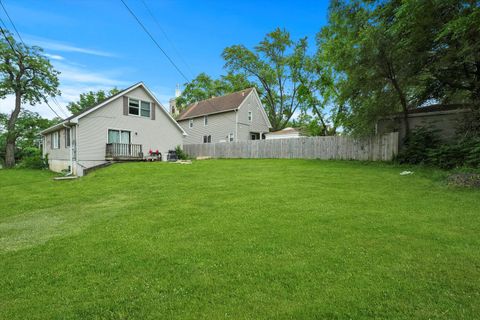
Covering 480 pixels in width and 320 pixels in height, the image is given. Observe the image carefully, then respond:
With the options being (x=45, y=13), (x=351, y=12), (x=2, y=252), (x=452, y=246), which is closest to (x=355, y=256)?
(x=452, y=246)

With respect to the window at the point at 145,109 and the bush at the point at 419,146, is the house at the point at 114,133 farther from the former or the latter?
the bush at the point at 419,146

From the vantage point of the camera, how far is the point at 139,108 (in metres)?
17.7

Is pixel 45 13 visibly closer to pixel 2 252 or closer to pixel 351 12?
pixel 2 252

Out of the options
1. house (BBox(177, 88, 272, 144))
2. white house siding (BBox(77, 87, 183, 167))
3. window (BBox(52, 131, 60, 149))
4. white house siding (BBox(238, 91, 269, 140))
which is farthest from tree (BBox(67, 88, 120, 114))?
white house siding (BBox(238, 91, 269, 140))

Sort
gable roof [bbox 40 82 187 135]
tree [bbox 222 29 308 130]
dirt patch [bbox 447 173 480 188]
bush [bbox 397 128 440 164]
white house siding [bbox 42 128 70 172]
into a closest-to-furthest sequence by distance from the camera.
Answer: dirt patch [bbox 447 173 480 188] < bush [bbox 397 128 440 164] < gable roof [bbox 40 82 187 135] < white house siding [bbox 42 128 70 172] < tree [bbox 222 29 308 130]

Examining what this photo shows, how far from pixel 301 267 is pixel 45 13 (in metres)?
14.2

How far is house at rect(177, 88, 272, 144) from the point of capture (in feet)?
79.6

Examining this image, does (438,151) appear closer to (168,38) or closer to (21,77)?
(168,38)

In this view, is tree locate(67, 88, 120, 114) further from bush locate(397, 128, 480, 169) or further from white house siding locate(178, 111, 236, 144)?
bush locate(397, 128, 480, 169)

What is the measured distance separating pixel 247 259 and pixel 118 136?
53.7ft

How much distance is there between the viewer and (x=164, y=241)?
11.9ft

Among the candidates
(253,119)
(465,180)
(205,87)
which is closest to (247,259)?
(465,180)

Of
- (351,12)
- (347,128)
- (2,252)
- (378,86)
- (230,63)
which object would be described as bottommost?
(2,252)

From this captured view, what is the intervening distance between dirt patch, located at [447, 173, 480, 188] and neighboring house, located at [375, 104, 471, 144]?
4714 millimetres
